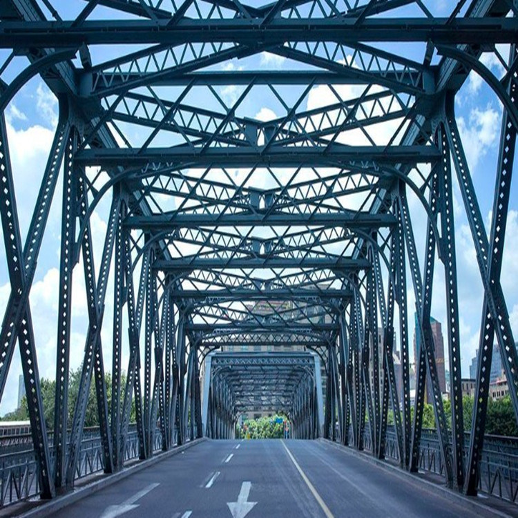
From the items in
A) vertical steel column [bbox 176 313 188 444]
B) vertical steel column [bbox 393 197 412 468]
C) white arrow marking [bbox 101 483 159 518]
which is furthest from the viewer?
vertical steel column [bbox 176 313 188 444]

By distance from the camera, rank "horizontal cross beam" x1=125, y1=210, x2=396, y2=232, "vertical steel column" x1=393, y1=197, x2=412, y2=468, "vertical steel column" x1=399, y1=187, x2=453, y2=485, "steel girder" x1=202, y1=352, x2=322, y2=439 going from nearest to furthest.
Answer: "vertical steel column" x1=399, y1=187, x2=453, y2=485
"vertical steel column" x1=393, y1=197, x2=412, y2=468
"horizontal cross beam" x1=125, y1=210, x2=396, y2=232
"steel girder" x1=202, y1=352, x2=322, y2=439

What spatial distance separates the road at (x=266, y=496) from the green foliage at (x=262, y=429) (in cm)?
12204

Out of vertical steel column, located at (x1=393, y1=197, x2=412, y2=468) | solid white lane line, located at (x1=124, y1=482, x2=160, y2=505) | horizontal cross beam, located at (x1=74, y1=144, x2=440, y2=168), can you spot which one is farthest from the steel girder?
horizontal cross beam, located at (x1=74, y1=144, x2=440, y2=168)

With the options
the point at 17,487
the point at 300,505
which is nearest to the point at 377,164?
the point at 300,505

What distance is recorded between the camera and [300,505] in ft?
44.0

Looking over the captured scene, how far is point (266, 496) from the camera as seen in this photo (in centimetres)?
1498

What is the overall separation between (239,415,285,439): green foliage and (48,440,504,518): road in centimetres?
12204

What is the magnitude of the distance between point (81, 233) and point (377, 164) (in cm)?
838

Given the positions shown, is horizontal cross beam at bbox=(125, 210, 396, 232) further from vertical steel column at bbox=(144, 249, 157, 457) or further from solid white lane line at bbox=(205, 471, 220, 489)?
solid white lane line at bbox=(205, 471, 220, 489)

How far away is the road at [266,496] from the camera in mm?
12492

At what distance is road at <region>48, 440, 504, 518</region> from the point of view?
12.5 m

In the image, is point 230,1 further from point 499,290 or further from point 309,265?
point 309,265

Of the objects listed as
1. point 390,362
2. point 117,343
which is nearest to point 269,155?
point 117,343

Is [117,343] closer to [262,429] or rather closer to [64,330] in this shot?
[64,330]
